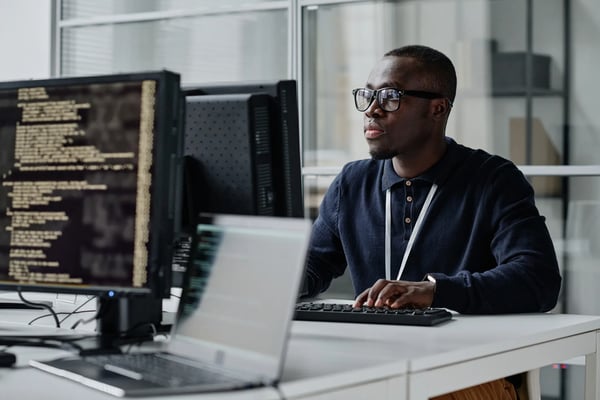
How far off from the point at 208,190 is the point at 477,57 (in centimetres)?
234

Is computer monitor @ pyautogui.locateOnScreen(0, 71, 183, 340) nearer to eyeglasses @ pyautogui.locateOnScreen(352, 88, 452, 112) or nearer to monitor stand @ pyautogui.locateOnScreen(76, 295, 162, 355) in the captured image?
monitor stand @ pyautogui.locateOnScreen(76, 295, 162, 355)

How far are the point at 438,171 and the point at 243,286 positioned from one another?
128cm

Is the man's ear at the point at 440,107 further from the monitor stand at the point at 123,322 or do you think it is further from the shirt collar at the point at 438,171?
the monitor stand at the point at 123,322

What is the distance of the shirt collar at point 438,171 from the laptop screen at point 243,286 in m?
1.16

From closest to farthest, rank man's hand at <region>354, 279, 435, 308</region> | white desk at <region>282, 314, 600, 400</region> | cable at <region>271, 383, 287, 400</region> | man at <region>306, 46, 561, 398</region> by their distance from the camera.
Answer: cable at <region>271, 383, 287, 400</region> < white desk at <region>282, 314, 600, 400</region> < man's hand at <region>354, 279, 435, 308</region> < man at <region>306, 46, 561, 398</region>

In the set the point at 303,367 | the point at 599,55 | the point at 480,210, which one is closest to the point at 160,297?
the point at 303,367

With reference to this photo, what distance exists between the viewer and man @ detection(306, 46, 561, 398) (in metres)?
2.27

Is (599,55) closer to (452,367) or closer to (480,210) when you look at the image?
(480,210)

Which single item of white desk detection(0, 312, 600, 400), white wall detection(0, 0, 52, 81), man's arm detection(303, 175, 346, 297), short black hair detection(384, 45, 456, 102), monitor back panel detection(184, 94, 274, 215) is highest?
white wall detection(0, 0, 52, 81)

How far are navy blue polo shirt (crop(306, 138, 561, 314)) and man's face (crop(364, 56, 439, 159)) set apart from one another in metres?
0.07

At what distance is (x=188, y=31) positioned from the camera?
4691mm

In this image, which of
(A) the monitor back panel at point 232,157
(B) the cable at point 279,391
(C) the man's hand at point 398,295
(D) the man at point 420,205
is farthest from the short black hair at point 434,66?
(B) the cable at point 279,391

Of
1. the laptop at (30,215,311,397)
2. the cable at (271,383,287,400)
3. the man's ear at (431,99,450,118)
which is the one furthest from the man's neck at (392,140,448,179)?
the cable at (271,383,287,400)

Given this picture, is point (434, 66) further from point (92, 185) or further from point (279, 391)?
point (279, 391)
